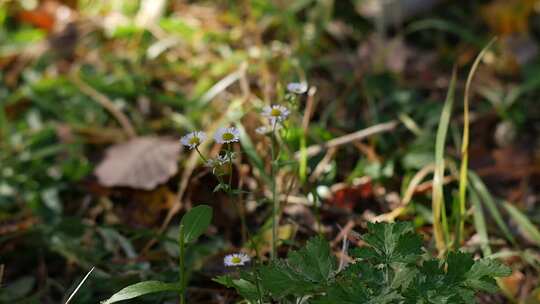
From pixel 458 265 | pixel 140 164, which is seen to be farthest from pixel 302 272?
pixel 140 164

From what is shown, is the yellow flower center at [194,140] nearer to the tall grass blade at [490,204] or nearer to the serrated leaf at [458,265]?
the serrated leaf at [458,265]

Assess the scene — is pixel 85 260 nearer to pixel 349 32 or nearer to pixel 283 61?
pixel 283 61

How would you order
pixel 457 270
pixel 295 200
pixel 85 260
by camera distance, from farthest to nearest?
pixel 295 200 → pixel 85 260 → pixel 457 270

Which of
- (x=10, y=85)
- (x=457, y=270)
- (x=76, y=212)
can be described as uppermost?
(x=457, y=270)

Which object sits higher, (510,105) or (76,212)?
(510,105)

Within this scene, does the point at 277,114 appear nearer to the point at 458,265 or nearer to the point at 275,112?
the point at 275,112

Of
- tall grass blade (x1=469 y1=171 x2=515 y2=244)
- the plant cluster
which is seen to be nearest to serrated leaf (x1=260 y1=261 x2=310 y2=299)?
the plant cluster

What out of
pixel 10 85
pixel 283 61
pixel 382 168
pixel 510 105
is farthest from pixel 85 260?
pixel 510 105
